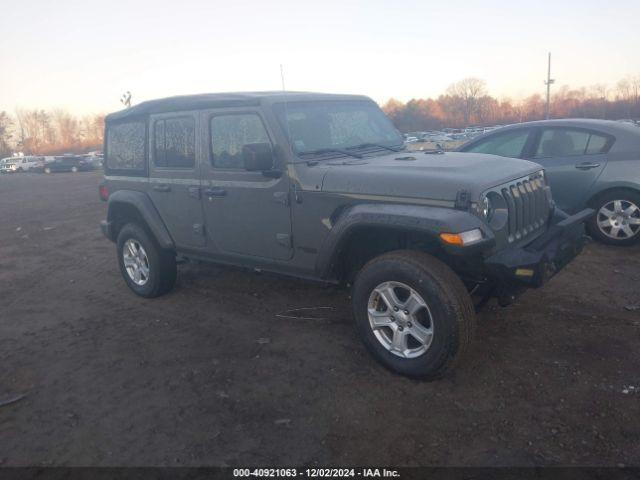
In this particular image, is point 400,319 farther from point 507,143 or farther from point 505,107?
point 505,107

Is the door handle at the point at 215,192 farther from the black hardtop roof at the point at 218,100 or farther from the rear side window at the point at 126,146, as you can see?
the rear side window at the point at 126,146

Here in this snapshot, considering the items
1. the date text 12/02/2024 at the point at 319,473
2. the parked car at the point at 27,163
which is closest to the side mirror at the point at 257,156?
the date text 12/02/2024 at the point at 319,473

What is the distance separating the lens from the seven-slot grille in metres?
3.62

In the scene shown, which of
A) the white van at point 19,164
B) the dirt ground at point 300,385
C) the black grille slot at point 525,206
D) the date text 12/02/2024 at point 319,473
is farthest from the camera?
the white van at point 19,164

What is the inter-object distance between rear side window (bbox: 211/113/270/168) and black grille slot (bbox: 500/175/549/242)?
2011 mm

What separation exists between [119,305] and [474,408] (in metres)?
4.05

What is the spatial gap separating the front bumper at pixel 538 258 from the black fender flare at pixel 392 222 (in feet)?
0.60

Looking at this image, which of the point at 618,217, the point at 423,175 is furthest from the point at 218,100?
the point at 618,217

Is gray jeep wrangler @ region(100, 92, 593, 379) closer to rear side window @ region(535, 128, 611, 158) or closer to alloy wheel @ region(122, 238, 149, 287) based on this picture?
alloy wheel @ region(122, 238, 149, 287)

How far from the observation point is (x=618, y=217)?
6133 millimetres

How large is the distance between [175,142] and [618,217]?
528 cm

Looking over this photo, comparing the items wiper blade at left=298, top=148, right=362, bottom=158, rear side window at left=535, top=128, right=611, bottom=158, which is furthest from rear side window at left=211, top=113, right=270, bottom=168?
rear side window at left=535, top=128, right=611, bottom=158

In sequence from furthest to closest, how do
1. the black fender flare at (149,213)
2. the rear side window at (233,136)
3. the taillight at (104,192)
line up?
1. the taillight at (104,192)
2. the black fender flare at (149,213)
3. the rear side window at (233,136)

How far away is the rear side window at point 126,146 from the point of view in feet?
17.9
